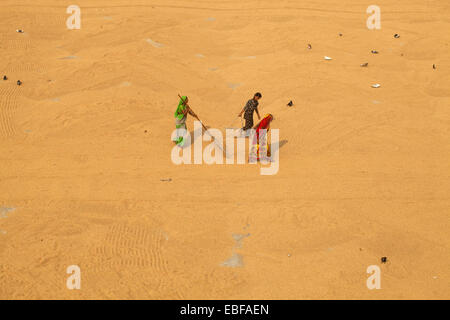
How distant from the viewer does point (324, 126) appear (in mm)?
8695

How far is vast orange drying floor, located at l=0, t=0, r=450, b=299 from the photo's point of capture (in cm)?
540

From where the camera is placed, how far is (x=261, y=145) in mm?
7578

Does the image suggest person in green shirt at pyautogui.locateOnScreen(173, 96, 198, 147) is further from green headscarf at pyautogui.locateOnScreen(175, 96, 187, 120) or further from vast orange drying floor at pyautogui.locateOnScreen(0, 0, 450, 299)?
vast orange drying floor at pyautogui.locateOnScreen(0, 0, 450, 299)

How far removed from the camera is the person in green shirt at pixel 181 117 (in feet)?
25.0

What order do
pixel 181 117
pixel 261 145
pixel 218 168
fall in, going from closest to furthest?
1. pixel 218 168
2. pixel 261 145
3. pixel 181 117

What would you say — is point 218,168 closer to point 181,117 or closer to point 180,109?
point 181,117

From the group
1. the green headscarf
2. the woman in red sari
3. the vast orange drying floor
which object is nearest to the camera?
the vast orange drying floor

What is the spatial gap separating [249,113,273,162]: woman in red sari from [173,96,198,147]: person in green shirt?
4.35 feet

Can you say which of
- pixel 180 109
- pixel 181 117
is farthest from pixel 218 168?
pixel 180 109

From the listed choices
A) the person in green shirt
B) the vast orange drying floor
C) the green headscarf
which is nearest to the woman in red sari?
the vast orange drying floor

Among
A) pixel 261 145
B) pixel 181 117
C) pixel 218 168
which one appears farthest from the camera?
pixel 181 117

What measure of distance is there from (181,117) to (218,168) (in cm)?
132

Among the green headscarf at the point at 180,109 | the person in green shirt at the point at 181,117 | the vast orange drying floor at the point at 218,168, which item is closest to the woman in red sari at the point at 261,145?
the vast orange drying floor at the point at 218,168

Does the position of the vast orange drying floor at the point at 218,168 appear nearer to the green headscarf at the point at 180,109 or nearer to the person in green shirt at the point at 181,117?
the person in green shirt at the point at 181,117
